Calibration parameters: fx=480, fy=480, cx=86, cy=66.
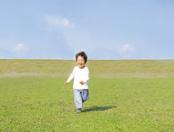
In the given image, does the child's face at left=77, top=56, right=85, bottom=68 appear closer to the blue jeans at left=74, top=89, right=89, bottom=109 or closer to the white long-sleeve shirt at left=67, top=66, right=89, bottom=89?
the white long-sleeve shirt at left=67, top=66, right=89, bottom=89

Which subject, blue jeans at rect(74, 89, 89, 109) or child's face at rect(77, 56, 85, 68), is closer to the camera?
child's face at rect(77, 56, 85, 68)

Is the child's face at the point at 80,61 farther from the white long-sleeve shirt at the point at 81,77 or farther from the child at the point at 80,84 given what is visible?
the white long-sleeve shirt at the point at 81,77

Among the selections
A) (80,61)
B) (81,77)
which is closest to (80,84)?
(81,77)

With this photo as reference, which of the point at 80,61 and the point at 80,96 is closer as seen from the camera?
the point at 80,61

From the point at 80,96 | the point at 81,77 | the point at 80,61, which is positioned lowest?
the point at 80,96

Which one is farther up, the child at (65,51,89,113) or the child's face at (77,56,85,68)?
the child's face at (77,56,85,68)

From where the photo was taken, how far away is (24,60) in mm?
83375

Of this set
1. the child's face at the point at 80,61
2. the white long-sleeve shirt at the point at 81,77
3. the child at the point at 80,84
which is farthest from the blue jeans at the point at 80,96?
the child's face at the point at 80,61

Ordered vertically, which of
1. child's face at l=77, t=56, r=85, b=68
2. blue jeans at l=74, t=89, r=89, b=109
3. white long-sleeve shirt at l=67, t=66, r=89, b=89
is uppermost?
child's face at l=77, t=56, r=85, b=68

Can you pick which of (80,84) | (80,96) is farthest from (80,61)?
(80,96)

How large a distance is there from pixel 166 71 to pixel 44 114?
5406 cm

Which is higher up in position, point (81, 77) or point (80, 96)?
point (81, 77)

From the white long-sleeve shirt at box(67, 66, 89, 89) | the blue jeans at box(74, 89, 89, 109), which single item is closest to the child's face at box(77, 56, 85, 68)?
the white long-sleeve shirt at box(67, 66, 89, 89)

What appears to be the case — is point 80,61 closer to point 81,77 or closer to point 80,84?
point 81,77
